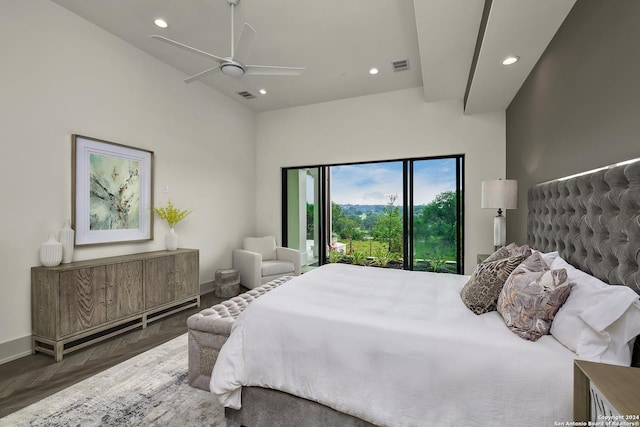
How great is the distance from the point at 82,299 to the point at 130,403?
1.26 m

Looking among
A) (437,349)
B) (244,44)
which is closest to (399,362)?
(437,349)

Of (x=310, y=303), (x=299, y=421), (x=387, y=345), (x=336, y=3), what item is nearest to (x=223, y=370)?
(x=299, y=421)

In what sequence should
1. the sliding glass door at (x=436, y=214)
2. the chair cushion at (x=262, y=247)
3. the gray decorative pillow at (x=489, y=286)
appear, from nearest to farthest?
the gray decorative pillow at (x=489, y=286) < the sliding glass door at (x=436, y=214) < the chair cushion at (x=262, y=247)

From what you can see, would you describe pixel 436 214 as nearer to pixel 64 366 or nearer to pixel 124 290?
pixel 124 290

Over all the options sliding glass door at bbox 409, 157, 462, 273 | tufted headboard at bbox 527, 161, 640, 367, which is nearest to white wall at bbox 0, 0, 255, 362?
sliding glass door at bbox 409, 157, 462, 273

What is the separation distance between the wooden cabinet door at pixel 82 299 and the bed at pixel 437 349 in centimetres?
184

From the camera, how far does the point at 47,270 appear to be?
2500 mm

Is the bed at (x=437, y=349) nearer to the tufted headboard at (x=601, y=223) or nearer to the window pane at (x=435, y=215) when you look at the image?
the tufted headboard at (x=601, y=223)

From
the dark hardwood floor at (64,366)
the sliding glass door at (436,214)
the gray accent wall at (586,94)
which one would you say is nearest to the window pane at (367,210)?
the sliding glass door at (436,214)

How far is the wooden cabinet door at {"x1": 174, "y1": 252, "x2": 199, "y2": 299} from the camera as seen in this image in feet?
11.8

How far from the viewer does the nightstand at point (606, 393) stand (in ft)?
2.57

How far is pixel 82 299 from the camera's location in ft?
8.61

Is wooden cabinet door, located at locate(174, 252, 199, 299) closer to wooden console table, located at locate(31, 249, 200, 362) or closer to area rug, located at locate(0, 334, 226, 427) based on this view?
wooden console table, located at locate(31, 249, 200, 362)

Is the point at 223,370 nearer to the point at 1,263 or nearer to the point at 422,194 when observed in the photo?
the point at 1,263
